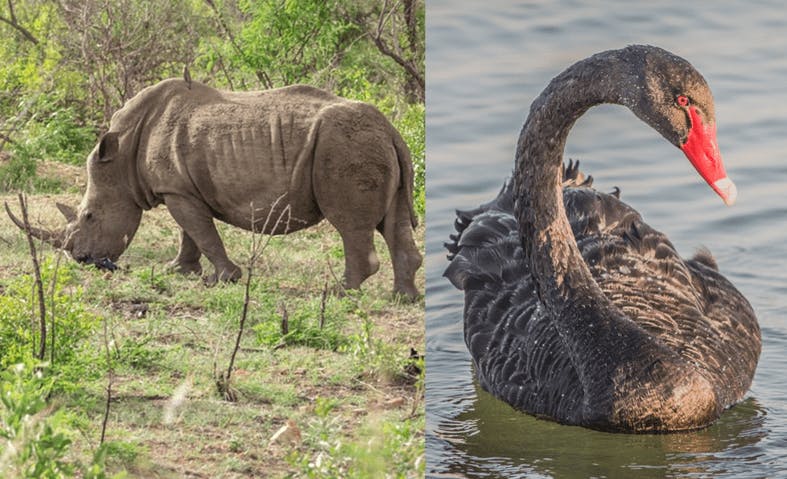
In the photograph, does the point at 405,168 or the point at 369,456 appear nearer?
the point at 369,456

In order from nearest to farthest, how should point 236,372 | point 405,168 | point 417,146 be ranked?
1. point 236,372
2. point 405,168
3. point 417,146

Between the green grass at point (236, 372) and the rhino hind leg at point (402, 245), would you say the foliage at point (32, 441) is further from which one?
the rhino hind leg at point (402, 245)

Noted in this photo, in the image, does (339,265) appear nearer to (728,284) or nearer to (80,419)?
(728,284)

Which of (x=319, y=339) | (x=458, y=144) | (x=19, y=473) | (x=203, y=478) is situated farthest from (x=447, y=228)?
(x=19, y=473)

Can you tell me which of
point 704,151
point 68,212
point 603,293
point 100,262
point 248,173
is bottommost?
point 100,262

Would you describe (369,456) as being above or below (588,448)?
Answer: above

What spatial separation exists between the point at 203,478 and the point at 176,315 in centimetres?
254

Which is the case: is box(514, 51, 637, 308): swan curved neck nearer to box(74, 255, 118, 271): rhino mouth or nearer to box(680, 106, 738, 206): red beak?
box(680, 106, 738, 206): red beak

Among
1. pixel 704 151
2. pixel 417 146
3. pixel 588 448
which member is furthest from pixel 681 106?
pixel 417 146

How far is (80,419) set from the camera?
5.14 meters

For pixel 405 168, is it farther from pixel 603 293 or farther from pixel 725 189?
pixel 725 189

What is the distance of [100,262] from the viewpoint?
26.6 ft

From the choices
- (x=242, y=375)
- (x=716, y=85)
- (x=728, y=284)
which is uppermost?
(x=716, y=85)

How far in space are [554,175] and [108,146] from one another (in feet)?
11.9
